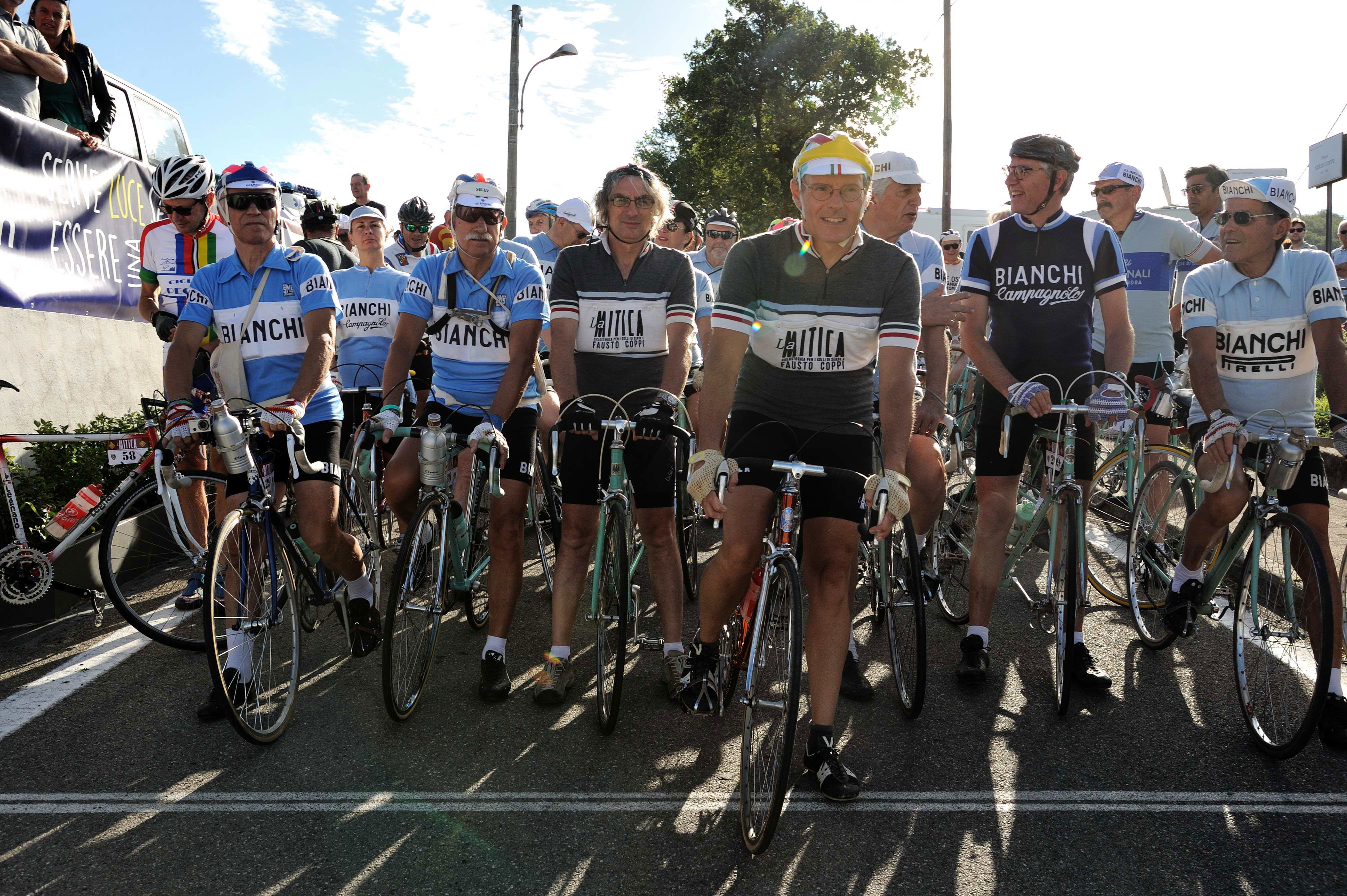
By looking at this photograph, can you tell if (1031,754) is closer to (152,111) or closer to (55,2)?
(55,2)

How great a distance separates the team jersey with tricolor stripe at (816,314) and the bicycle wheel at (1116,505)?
76.8 inches

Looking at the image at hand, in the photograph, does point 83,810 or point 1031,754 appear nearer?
point 83,810

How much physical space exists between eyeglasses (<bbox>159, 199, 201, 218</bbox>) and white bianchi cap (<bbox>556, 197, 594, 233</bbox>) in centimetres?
304

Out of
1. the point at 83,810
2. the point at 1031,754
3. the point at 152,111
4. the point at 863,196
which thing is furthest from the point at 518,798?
the point at 152,111

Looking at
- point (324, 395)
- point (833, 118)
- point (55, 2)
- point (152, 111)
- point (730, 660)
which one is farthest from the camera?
point (833, 118)

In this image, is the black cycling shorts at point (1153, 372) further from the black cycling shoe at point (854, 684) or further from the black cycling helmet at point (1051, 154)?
the black cycling shoe at point (854, 684)

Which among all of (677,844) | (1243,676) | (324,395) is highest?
(324,395)

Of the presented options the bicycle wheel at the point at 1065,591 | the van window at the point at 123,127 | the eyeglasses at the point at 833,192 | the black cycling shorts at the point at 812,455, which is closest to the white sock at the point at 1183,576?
the bicycle wheel at the point at 1065,591

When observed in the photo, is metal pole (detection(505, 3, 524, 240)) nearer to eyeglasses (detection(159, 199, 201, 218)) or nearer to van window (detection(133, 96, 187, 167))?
van window (detection(133, 96, 187, 167))

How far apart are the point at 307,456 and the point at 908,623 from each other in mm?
2850

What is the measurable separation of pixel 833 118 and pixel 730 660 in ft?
129

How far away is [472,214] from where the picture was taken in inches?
179

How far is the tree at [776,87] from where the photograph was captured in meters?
38.9

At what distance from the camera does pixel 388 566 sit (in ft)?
A: 21.5
